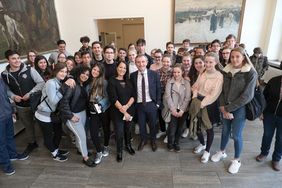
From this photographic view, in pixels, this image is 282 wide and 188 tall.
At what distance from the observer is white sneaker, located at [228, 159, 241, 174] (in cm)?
246

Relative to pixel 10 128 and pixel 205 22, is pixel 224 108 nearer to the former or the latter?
pixel 10 128

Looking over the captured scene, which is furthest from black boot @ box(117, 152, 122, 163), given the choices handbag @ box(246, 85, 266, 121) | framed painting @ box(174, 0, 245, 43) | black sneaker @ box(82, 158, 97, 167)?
framed painting @ box(174, 0, 245, 43)

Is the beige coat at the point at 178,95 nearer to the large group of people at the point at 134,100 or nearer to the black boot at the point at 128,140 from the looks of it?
the large group of people at the point at 134,100

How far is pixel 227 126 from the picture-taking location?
2514mm

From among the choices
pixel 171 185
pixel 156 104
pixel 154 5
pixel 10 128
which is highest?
pixel 154 5

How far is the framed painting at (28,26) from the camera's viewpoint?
3646 mm

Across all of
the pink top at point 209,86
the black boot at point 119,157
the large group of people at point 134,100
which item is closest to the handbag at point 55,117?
the large group of people at point 134,100

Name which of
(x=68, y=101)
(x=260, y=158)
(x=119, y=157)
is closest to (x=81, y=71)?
(x=68, y=101)

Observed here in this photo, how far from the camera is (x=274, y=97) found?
231 centimetres

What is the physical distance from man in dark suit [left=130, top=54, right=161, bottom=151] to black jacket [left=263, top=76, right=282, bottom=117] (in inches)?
56.4

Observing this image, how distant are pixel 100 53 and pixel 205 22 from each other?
4074 millimetres

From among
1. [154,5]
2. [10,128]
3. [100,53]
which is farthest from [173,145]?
[154,5]

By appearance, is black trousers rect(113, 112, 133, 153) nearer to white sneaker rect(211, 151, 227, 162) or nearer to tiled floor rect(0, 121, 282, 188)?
tiled floor rect(0, 121, 282, 188)

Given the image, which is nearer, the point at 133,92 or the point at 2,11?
the point at 133,92
